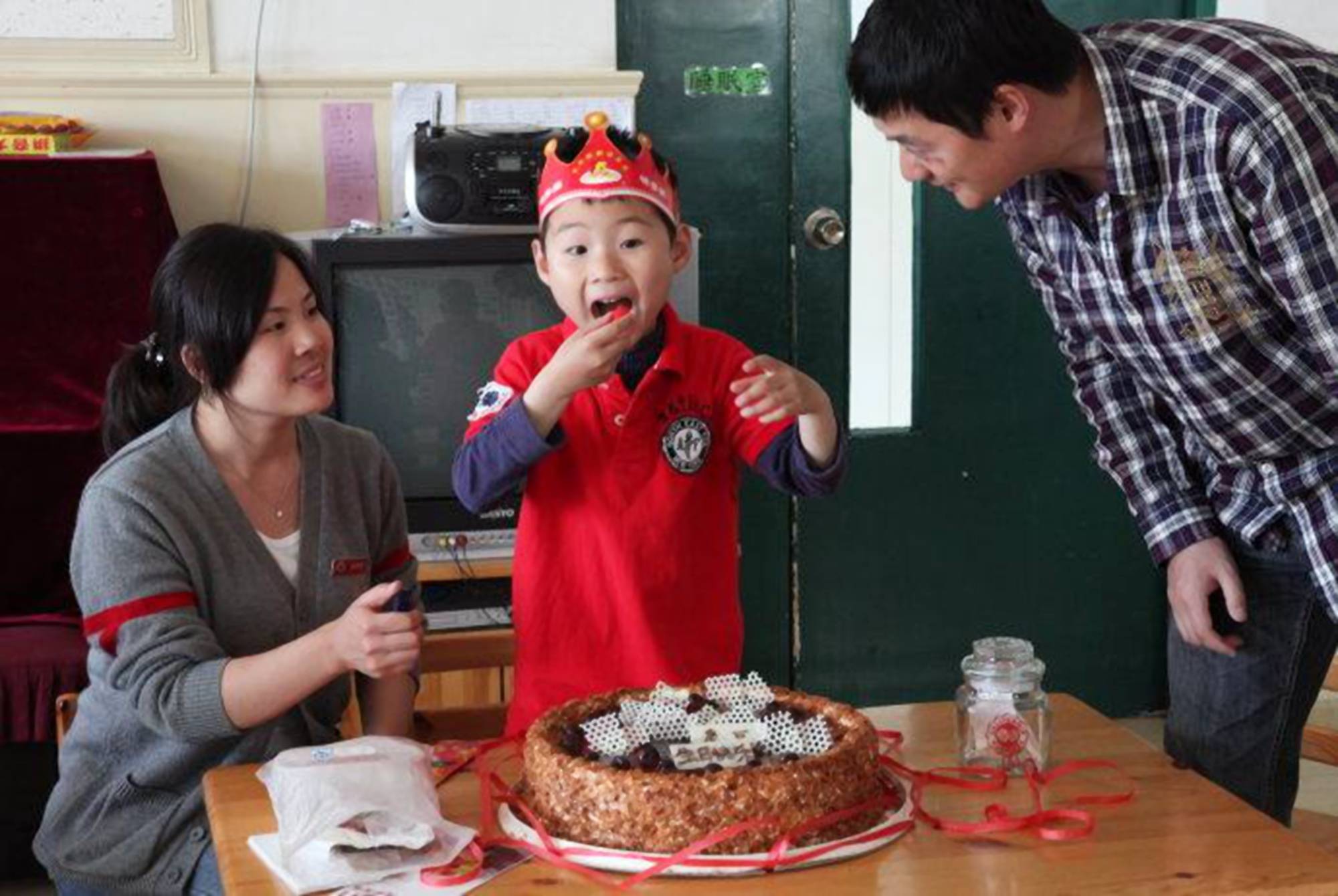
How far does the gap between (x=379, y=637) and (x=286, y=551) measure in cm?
36

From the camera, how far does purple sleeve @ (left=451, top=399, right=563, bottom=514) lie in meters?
1.94

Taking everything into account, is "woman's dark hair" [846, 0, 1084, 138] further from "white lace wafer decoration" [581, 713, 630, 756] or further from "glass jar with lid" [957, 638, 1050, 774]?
"white lace wafer decoration" [581, 713, 630, 756]

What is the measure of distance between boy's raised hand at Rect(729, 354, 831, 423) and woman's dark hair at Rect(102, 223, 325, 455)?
58 centimetres

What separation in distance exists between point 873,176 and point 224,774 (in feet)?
8.97

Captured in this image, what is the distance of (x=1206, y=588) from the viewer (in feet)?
6.64

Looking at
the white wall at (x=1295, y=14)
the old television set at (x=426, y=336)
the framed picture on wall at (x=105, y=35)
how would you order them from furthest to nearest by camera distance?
the white wall at (x=1295, y=14) < the framed picture on wall at (x=105, y=35) < the old television set at (x=426, y=336)

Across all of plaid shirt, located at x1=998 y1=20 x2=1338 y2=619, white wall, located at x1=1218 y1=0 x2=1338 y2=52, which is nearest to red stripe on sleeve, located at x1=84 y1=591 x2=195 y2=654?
plaid shirt, located at x1=998 y1=20 x2=1338 y2=619

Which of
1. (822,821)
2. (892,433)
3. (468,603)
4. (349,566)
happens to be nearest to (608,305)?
(349,566)

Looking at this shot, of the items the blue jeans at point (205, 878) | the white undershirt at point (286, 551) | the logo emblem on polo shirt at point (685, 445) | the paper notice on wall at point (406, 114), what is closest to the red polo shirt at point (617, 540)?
the logo emblem on polo shirt at point (685, 445)

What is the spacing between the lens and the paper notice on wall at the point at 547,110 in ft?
12.4

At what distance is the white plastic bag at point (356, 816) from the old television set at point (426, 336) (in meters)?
1.75

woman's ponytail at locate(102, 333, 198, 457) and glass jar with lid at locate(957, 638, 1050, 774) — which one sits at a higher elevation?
woman's ponytail at locate(102, 333, 198, 457)

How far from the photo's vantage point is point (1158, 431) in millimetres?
2117

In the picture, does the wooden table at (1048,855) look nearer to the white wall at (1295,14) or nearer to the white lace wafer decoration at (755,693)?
the white lace wafer decoration at (755,693)
